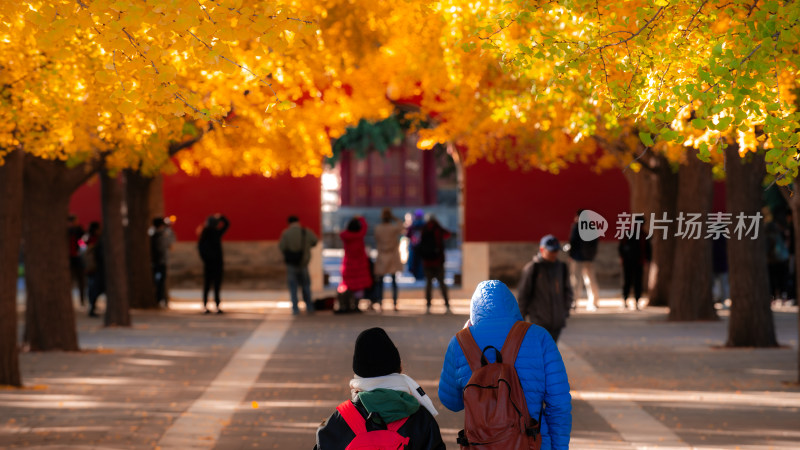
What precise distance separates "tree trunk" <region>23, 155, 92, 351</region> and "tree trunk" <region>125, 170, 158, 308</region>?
20.4 feet

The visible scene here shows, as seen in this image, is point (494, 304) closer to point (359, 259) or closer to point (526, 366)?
point (526, 366)

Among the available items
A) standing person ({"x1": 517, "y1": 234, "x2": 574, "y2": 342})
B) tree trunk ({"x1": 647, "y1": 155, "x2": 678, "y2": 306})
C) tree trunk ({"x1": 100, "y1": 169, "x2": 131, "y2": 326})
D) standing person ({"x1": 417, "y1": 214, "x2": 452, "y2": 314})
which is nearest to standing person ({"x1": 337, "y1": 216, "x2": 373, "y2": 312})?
standing person ({"x1": 417, "y1": 214, "x2": 452, "y2": 314})

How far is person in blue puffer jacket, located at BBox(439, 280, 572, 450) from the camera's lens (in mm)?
5156

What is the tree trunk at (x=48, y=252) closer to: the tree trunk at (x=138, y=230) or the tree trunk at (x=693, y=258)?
the tree trunk at (x=138, y=230)

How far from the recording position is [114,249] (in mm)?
18375

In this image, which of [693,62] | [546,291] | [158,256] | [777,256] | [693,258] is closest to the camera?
[693,62]

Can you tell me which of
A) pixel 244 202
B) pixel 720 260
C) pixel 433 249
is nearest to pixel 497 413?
pixel 433 249

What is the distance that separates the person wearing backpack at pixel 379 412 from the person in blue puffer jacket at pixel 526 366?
0.62m

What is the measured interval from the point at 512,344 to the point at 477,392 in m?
0.30

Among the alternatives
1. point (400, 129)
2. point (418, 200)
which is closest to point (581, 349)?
point (400, 129)

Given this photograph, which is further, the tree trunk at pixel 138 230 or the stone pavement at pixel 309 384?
the tree trunk at pixel 138 230

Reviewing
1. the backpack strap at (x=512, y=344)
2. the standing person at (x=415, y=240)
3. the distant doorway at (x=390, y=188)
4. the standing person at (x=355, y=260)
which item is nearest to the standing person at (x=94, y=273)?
the standing person at (x=355, y=260)

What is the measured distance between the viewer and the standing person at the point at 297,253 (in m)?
20.8

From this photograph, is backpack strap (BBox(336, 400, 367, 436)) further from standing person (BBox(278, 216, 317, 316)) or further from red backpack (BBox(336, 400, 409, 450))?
standing person (BBox(278, 216, 317, 316))
